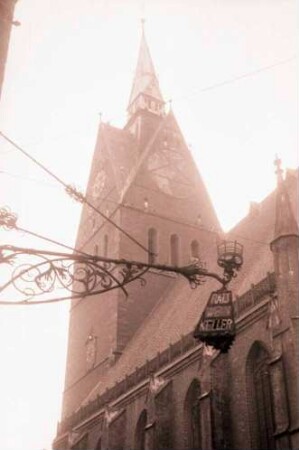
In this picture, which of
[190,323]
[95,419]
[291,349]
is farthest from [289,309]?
[95,419]

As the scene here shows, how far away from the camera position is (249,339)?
1622 centimetres

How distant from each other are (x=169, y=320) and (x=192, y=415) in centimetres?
567

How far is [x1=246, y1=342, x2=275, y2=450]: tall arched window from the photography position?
49.5ft

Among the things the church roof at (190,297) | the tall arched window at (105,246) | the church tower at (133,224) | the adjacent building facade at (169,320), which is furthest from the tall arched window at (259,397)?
the tall arched window at (105,246)

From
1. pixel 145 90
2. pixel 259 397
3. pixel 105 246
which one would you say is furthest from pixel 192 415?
pixel 145 90

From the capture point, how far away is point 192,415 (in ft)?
60.7

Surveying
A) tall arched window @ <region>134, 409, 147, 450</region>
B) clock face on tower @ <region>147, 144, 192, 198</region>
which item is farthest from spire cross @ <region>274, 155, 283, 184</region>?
clock face on tower @ <region>147, 144, 192, 198</region>

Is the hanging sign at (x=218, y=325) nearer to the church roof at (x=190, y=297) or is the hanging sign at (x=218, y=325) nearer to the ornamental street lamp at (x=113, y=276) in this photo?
the ornamental street lamp at (x=113, y=276)

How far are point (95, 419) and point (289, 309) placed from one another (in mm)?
12517

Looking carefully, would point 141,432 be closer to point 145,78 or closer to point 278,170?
point 278,170

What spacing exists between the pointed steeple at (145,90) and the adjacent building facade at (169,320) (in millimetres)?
92

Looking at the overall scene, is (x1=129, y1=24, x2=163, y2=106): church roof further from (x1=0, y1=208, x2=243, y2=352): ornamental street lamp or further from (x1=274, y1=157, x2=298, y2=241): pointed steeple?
(x1=0, y1=208, x2=243, y2=352): ornamental street lamp

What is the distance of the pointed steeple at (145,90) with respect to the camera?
39.8 meters

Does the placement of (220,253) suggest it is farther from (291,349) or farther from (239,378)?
(239,378)
